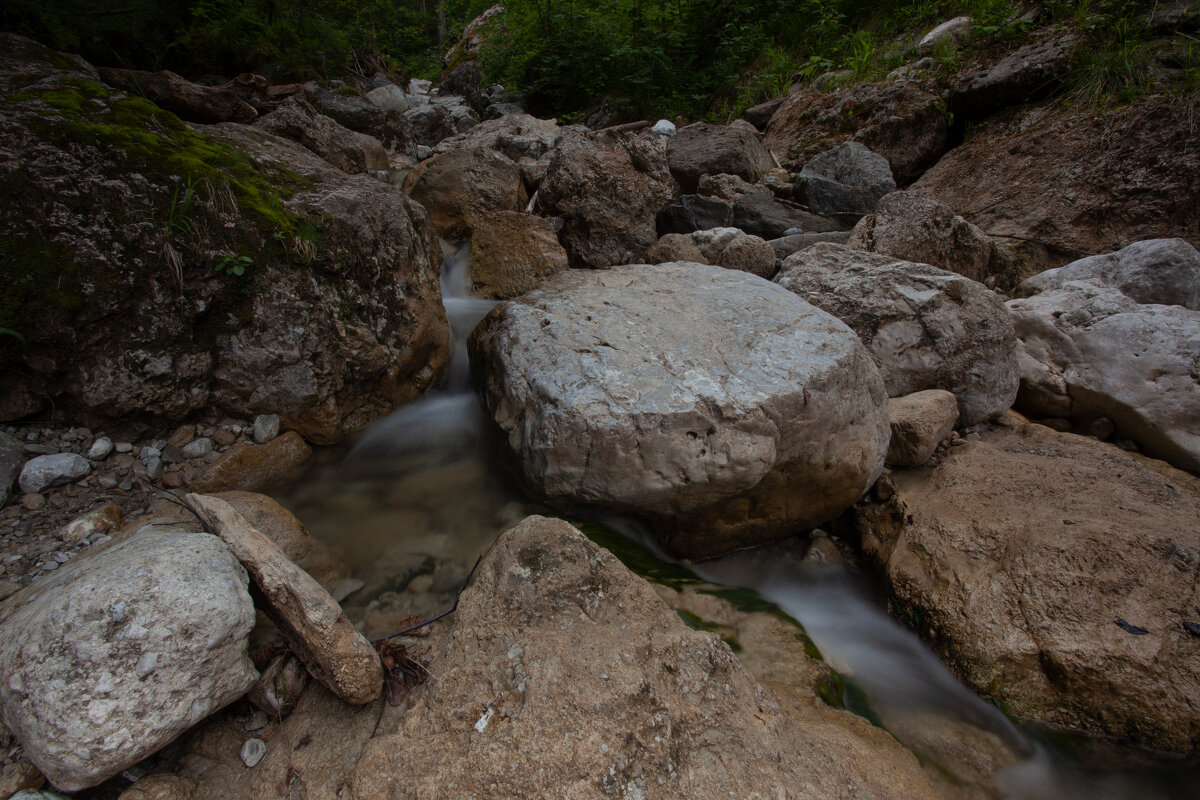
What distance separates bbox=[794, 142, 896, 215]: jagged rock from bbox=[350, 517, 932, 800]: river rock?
21.1 ft

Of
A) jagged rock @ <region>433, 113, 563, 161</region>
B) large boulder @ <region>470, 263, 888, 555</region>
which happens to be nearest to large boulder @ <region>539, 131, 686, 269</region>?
large boulder @ <region>470, 263, 888, 555</region>

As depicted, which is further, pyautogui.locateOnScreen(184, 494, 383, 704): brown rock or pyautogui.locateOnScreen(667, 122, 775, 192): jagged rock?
pyautogui.locateOnScreen(667, 122, 775, 192): jagged rock

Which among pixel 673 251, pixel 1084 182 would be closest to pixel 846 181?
pixel 1084 182

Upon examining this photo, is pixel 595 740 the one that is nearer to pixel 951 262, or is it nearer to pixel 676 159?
pixel 951 262

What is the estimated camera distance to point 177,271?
2783 millimetres

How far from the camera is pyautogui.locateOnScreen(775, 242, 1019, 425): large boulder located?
12.7 feet

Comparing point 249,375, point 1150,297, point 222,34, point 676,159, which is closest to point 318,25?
point 222,34

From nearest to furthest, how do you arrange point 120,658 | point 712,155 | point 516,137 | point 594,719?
point 120,658 → point 594,719 → point 712,155 → point 516,137

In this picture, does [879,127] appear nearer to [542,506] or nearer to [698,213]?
[698,213]

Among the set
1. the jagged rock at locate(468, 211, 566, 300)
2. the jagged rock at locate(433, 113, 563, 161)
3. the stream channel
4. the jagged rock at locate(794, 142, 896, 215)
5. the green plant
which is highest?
the jagged rock at locate(433, 113, 563, 161)

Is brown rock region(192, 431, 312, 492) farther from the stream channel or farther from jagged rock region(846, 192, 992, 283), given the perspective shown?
jagged rock region(846, 192, 992, 283)

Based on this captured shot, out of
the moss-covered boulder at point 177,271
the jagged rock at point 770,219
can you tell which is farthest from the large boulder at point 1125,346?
the moss-covered boulder at point 177,271

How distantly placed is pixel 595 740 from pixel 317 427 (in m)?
2.58

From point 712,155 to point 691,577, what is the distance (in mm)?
6235
